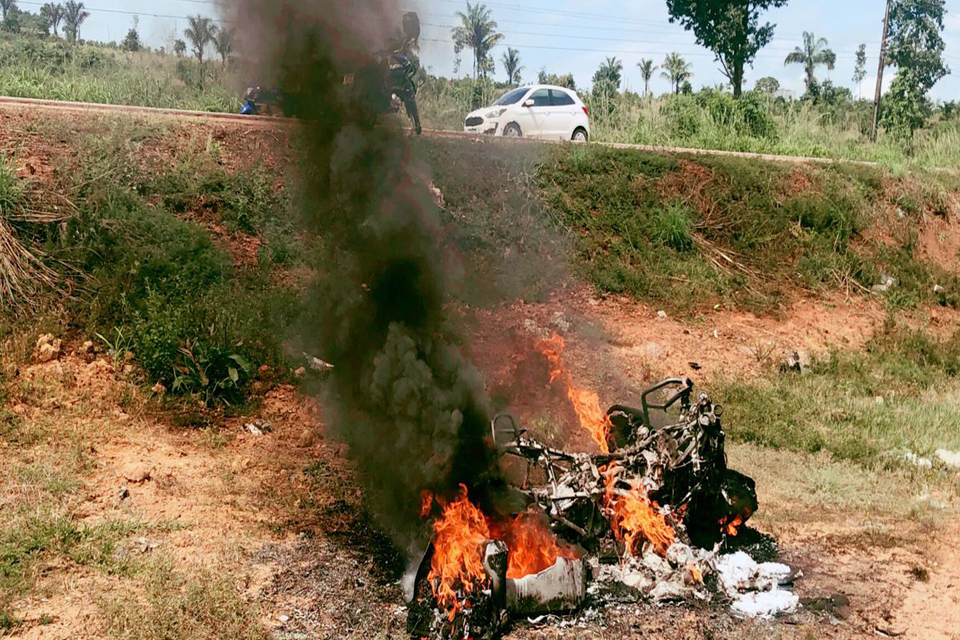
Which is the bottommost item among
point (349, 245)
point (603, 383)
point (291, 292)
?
point (603, 383)

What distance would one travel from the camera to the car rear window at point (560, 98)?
2164 cm

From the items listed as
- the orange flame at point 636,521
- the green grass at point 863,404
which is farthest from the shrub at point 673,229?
the orange flame at point 636,521

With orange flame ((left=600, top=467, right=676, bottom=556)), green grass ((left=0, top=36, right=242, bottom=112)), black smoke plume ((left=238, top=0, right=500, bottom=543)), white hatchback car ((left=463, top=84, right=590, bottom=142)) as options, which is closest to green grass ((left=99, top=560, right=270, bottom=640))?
black smoke plume ((left=238, top=0, right=500, bottom=543))

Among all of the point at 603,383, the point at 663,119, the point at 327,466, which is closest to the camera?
the point at 327,466

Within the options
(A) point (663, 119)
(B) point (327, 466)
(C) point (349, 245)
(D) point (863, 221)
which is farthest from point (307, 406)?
(A) point (663, 119)

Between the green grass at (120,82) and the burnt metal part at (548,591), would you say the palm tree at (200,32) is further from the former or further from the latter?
the green grass at (120,82)

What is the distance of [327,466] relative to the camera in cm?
972

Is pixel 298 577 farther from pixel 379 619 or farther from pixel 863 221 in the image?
pixel 863 221

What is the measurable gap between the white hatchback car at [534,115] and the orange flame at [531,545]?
15.0m

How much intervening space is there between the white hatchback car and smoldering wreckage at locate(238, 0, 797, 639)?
12428mm

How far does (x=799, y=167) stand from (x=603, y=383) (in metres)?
10.5

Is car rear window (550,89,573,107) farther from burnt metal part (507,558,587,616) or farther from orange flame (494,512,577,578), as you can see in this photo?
burnt metal part (507,558,587,616)

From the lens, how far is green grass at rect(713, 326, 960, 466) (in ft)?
37.5

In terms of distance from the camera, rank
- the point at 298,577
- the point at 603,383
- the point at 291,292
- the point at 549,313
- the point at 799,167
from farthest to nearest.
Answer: the point at 799,167 → the point at 549,313 → the point at 603,383 → the point at 291,292 → the point at 298,577
